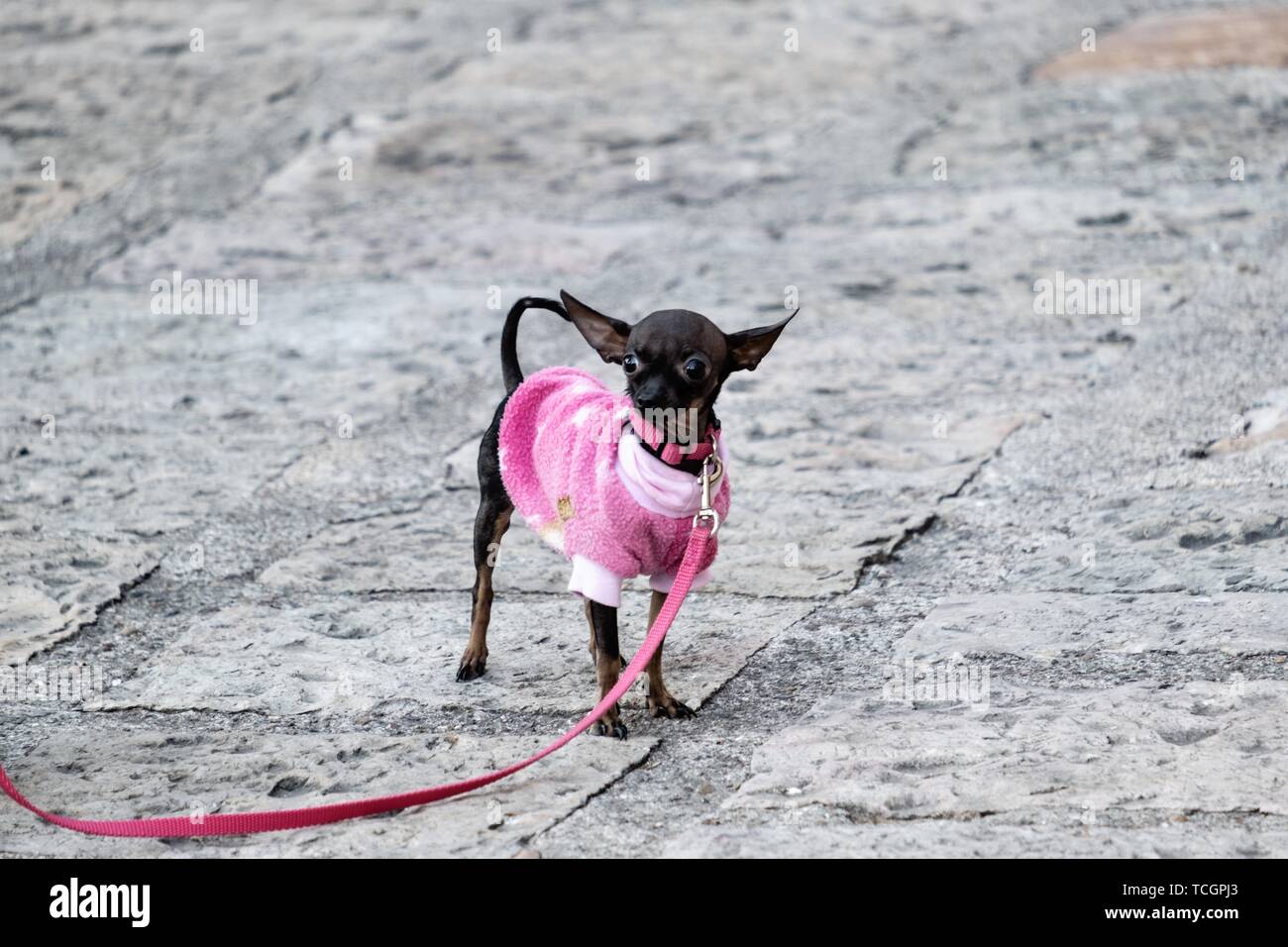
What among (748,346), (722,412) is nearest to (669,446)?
(748,346)

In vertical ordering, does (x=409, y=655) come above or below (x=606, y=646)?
below

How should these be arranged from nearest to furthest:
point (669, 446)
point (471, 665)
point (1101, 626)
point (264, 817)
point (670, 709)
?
point (264, 817) < point (669, 446) < point (670, 709) < point (1101, 626) < point (471, 665)

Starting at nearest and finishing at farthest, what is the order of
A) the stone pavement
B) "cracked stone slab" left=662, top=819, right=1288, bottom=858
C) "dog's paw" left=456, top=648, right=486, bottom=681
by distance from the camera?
"cracked stone slab" left=662, top=819, right=1288, bottom=858 → the stone pavement → "dog's paw" left=456, top=648, right=486, bottom=681

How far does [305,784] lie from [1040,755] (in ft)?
5.09

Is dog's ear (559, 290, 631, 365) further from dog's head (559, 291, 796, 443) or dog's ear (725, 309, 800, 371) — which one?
dog's ear (725, 309, 800, 371)

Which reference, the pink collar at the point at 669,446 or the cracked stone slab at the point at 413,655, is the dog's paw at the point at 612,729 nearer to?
the cracked stone slab at the point at 413,655

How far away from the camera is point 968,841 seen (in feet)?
9.18

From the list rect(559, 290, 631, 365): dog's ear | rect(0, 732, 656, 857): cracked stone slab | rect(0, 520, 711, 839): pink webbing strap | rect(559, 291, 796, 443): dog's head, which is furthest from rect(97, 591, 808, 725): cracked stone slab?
rect(559, 290, 631, 365): dog's ear

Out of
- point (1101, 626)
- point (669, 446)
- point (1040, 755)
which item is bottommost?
point (1040, 755)

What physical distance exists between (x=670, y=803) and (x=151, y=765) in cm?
A: 119

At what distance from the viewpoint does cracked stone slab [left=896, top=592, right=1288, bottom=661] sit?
11.7 feet

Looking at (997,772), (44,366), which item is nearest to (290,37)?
(44,366)

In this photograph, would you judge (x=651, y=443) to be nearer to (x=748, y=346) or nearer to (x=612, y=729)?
(x=748, y=346)

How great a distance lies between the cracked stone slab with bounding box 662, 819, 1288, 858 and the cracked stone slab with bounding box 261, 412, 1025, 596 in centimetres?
133
